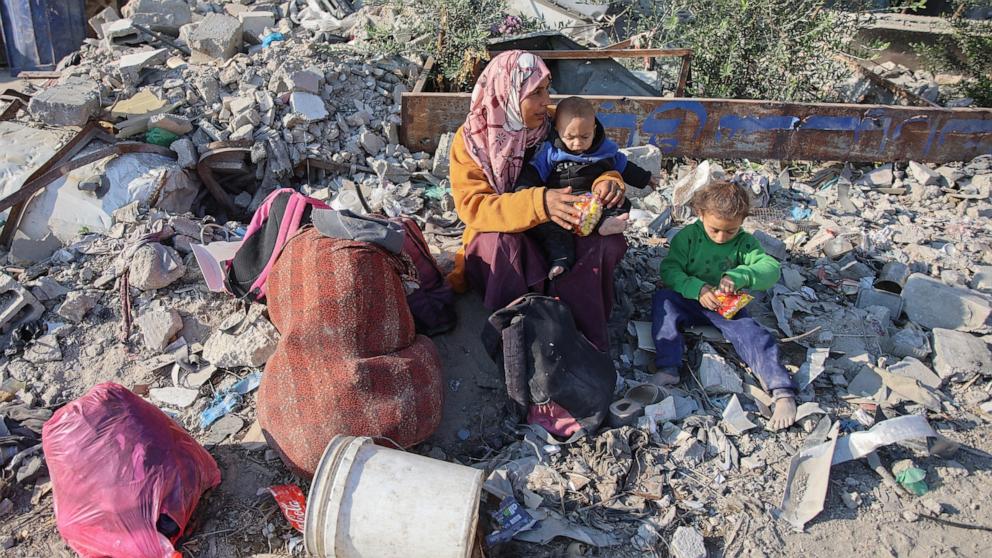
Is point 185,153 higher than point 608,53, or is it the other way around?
point 608,53

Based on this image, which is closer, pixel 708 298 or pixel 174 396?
pixel 708 298

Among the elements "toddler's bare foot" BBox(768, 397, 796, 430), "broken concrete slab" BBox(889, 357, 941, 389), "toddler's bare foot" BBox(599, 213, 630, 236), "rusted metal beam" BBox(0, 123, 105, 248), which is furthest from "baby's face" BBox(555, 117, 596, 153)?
"rusted metal beam" BBox(0, 123, 105, 248)

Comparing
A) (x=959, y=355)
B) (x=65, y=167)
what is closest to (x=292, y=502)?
(x=65, y=167)

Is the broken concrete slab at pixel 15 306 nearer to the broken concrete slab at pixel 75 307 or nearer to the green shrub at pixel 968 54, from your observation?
the broken concrete slab at pixel 75 307

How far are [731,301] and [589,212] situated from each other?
0.76 meters

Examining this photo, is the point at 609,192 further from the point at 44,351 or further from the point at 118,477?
the point at 44,351

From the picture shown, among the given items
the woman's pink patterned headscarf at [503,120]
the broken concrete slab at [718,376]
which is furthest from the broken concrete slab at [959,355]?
the woman's pink patterned headscarf at [503,120]

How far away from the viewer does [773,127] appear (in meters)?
4.66

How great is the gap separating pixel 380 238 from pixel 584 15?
15.8 feet

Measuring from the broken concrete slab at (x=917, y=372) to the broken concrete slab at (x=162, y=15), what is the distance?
5.93m

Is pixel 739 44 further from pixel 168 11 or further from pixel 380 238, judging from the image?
pixel 168 11

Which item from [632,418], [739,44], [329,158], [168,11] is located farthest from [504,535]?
[168,11]

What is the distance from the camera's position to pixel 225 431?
2.97 metres

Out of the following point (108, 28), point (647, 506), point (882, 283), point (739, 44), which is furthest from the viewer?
point (108, 28)
